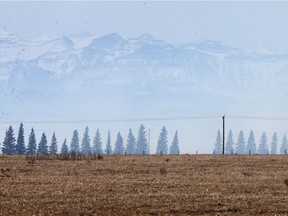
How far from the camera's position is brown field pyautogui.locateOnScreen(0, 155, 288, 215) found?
107ft

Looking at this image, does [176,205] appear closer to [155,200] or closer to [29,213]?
[155,200]

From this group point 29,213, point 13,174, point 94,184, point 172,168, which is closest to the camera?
point 29,213

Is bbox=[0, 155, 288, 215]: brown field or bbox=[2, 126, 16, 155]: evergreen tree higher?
bbox=[2, 126, 16, 155]: evergreen tree

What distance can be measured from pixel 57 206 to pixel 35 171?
67.2 feet

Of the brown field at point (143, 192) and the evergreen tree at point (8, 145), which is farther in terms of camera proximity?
the evergreen tree at point (8, 145)

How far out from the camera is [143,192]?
3844 centimetres

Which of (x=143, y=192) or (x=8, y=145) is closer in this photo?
(x=143, y=192)

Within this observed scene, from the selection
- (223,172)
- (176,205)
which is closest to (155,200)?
(176,205)

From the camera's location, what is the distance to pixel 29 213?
3150 centimetres

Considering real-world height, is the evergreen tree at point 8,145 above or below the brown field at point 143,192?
above

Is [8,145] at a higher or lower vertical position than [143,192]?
higher

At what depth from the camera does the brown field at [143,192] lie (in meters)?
32.5

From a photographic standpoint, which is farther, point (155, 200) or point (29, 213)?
point (155, 200)

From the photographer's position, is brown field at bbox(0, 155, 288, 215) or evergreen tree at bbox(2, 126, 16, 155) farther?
evergreen tree at bbox(2, 126, 16, 155)
